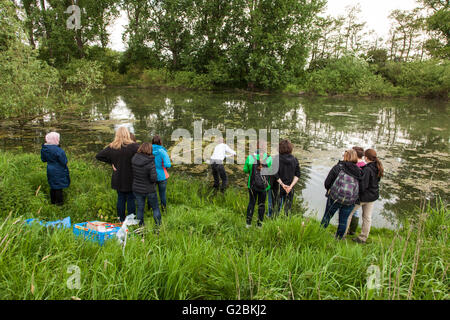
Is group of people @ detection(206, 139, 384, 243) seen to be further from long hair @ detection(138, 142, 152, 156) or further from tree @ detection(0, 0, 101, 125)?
tree @ detection(0, 0, 101, 125)

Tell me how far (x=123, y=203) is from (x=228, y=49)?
32.9 meters

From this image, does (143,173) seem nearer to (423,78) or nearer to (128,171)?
(128,171)

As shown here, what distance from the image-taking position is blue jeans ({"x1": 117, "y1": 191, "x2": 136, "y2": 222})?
457 centimetres

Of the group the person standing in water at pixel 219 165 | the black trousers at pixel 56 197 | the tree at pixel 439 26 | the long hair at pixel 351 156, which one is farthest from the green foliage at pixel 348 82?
the black trousers at pixel 56 197

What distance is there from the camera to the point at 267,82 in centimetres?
3080

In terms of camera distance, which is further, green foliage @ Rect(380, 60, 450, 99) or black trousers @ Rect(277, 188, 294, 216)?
green foliage @ Rect(380, 60, 450, 99)

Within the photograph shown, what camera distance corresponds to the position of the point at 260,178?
175 inches

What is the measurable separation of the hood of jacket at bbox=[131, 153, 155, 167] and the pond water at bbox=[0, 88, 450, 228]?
9.62 feet

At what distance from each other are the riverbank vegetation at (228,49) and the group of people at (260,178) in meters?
27.3

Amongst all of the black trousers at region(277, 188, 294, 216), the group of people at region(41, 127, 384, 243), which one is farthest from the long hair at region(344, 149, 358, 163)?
the black trousers at region(277, 188, 294, 216)

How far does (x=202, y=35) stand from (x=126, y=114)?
22482 millimetres

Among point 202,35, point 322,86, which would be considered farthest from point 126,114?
point 322,86

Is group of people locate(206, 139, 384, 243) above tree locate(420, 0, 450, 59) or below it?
below

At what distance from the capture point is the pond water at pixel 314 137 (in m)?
6.58
